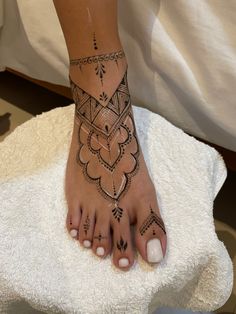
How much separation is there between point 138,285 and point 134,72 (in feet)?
1.54

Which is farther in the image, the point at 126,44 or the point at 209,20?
the point at 126,44

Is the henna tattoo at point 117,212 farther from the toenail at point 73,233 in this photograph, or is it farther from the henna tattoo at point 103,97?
the henna tattoo at point 103,97

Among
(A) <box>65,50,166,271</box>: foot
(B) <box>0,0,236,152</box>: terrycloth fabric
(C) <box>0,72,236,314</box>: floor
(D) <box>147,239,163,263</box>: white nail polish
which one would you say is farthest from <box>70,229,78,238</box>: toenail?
(C) <box>0,72,236,314</box>: floor

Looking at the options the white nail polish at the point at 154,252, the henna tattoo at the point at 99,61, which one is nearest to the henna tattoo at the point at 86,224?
the white nail polish at the point at 154,252

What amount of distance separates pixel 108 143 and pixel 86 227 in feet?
0.47

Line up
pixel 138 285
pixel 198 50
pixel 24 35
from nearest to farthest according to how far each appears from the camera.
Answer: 1. pixel 138 285
2. pixel 198 50
3. pixel 24 35

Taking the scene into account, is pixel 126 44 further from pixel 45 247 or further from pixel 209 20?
pixel 45 247

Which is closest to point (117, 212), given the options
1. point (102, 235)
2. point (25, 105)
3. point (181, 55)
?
point (102, 235)

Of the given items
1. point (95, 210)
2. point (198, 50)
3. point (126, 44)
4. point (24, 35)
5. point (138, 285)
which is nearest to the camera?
point (138, 285)

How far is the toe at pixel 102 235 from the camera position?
0.67 meters

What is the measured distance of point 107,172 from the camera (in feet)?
2.40

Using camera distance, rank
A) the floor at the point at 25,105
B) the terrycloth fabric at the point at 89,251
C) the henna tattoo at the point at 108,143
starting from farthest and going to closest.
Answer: the floor at the point at 25,105, the henna tattoo at the point at 108,143, the terrycloth fabric at the point at 89,251

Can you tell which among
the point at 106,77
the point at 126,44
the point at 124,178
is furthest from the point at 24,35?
the point at 124,178

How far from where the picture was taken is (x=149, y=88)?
92 cm
